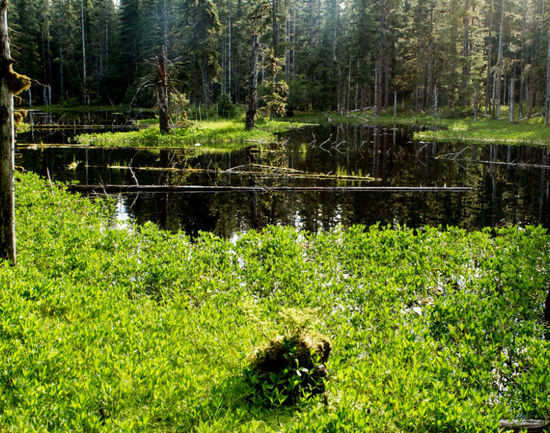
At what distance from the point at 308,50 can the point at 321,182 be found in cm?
7537

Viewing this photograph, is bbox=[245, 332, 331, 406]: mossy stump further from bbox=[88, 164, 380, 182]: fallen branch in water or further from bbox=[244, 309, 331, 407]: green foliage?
bbox=[88, 164, 380, 182]: fallen branch in water

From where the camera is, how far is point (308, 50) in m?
93.7

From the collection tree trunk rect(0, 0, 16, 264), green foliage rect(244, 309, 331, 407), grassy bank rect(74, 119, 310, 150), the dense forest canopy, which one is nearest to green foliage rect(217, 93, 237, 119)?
the dense forest canopy

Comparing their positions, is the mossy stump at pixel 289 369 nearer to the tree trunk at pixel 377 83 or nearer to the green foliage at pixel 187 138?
the green foliage at pixel 187 138

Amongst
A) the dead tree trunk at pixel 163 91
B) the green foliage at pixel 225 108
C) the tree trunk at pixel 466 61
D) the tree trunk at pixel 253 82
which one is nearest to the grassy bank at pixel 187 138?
the dead tree trunk at pixel 163 91

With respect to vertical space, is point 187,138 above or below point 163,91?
below

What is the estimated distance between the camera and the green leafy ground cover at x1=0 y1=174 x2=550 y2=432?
5.98m

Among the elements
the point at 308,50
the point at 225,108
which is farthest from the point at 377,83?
the point at 225,108

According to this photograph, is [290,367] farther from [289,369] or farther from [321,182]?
[321,182]

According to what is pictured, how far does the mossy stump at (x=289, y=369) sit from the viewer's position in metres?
6.46

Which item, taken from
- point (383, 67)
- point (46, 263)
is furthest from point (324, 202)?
point (383, 67)

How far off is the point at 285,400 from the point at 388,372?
137cm

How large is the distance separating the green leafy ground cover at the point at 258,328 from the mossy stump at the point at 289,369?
19 centimetres

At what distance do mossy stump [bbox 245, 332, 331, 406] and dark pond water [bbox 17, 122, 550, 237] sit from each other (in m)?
8.81
